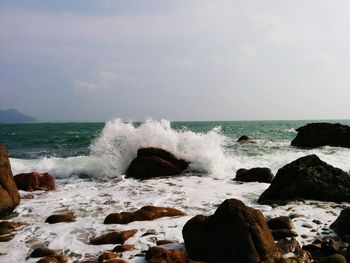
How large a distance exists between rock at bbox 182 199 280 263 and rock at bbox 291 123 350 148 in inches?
747

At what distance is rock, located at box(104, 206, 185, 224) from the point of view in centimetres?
634

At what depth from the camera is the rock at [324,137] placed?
22344 millimetres

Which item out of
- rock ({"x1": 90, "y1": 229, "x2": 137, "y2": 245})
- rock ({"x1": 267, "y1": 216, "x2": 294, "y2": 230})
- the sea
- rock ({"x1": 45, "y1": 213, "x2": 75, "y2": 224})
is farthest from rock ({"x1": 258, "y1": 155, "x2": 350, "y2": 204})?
rock ({"x1": 45, "y1": 213, "x2": 75, "y2": 224})

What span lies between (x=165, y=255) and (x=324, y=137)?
2046cm

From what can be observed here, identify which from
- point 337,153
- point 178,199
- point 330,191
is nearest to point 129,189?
point 178,199

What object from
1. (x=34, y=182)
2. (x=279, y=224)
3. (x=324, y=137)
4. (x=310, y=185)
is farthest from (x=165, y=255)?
(x=324, y=137)

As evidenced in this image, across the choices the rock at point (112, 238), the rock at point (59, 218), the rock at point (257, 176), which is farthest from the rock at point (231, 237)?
the rock at point (257, 176)

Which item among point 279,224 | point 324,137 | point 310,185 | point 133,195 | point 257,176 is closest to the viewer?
point 279,224

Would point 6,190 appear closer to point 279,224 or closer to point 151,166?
point 151,166

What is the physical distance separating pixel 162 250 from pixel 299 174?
461cm

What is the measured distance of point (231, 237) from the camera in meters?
4.52

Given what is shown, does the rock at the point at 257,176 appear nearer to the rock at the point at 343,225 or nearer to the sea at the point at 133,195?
the sea at the point at 133,195

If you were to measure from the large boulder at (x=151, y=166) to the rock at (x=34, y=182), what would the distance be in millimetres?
2615

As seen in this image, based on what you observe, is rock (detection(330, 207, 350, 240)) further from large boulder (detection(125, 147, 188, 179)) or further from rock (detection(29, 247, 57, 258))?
large boulder (detection(125, 147, 188, 179))
